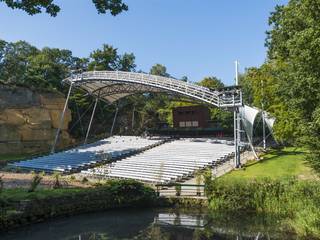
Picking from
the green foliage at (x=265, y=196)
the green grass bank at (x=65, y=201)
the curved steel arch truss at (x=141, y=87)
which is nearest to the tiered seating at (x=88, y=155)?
the curved steel arch truss at (x=141, y=87)

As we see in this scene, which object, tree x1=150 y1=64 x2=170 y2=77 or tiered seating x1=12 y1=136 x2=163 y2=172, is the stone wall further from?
tree x1=150 y1=64 x2=170 y2=77

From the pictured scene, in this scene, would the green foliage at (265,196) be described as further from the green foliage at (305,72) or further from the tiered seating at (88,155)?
the tiered seating at (88,155)

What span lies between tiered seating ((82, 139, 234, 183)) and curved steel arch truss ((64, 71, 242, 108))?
5.33 meters

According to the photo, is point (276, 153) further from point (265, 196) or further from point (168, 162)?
point (265, 196)

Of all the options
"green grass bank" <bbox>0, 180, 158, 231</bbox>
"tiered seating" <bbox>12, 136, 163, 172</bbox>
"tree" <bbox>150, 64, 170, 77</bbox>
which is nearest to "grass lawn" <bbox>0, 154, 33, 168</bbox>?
"tiered seating" <bbox>12, 136, 163, 172</bbox>

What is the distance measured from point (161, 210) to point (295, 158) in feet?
59.7

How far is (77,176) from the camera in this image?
107 ft

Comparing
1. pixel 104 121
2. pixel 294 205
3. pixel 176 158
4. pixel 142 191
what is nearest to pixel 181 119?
pixel 104 121

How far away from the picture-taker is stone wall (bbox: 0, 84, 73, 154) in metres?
47.4

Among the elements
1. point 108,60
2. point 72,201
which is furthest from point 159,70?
point 72,201

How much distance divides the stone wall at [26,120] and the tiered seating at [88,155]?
6.29m

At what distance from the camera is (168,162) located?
114 ft

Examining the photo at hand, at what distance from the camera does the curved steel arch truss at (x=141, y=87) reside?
35500 mm

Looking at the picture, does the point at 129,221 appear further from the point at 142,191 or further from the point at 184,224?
the point at 142,191
